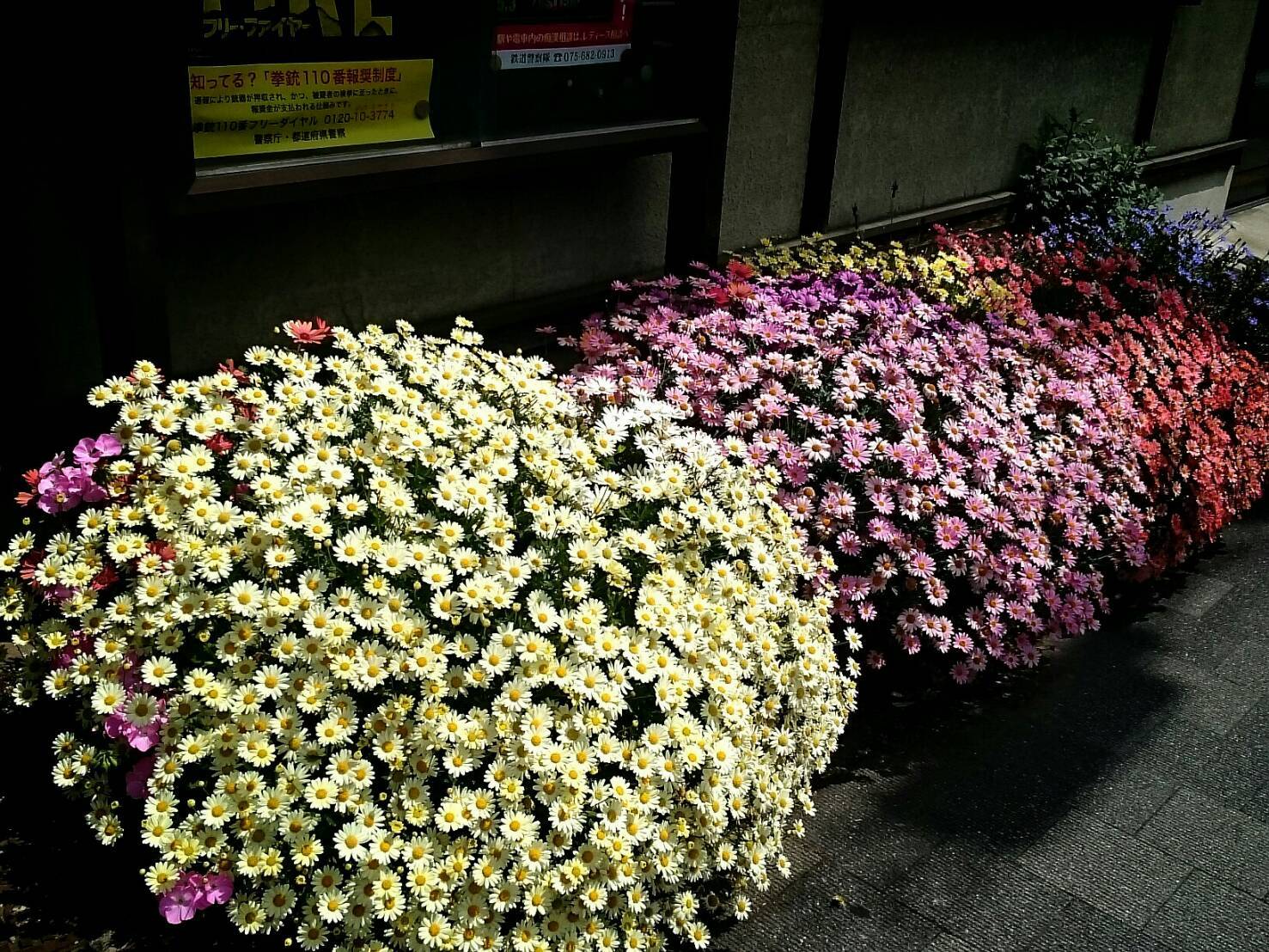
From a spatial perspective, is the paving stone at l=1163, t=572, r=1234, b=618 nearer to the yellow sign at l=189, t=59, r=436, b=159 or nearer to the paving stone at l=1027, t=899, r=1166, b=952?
the paving stone at l=1027, t=899, r=1166, b=952

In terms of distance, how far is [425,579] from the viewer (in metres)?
3.01

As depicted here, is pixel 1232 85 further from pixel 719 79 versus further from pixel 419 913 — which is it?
pixel 419 913

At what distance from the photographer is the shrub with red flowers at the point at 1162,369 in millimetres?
5523

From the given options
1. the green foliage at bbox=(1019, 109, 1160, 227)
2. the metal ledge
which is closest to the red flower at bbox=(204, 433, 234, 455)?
the metal ledge

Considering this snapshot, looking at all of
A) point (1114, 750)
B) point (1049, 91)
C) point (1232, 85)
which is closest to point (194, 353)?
point (1114, 750)

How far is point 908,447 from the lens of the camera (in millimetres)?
4379

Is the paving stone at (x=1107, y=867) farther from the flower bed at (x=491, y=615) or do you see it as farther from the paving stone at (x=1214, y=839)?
the flower bed at (x=491, y=615)

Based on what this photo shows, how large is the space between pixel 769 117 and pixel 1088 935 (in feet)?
14.0

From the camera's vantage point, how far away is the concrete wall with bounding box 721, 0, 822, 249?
20.0 ft

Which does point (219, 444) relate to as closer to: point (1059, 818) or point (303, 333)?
point (303, 333)

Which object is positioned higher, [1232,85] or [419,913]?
[1232,85]

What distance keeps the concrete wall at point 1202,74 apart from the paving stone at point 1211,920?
8081 mm

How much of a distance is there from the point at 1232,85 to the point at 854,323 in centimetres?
839

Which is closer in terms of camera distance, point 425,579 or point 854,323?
point 425,579
